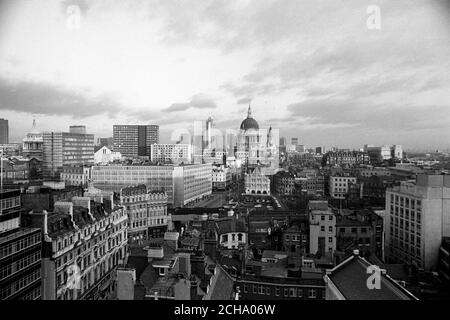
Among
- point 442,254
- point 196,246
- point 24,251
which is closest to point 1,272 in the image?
point 24,251

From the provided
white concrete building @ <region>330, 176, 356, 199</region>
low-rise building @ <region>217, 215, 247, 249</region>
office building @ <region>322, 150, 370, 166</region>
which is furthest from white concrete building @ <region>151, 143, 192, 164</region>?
low-rise building @ <region>217, 215, 247, 249</region>

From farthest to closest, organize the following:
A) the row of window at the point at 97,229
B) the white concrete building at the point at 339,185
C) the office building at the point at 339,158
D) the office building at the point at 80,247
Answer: the office building at the point at 339,158, the white concrete building at the point at 339,185, the row of window at the point at 97,229, the office building at the point at 80,247

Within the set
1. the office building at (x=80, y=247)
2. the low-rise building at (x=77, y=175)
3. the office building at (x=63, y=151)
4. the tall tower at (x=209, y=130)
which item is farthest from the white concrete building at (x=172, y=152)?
the office building at (x=80, y=247)

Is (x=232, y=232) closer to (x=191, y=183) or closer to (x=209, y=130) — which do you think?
(x=209, y=130)

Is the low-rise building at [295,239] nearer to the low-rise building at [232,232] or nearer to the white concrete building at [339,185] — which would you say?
Answer: the low-rise building at [232,232]
